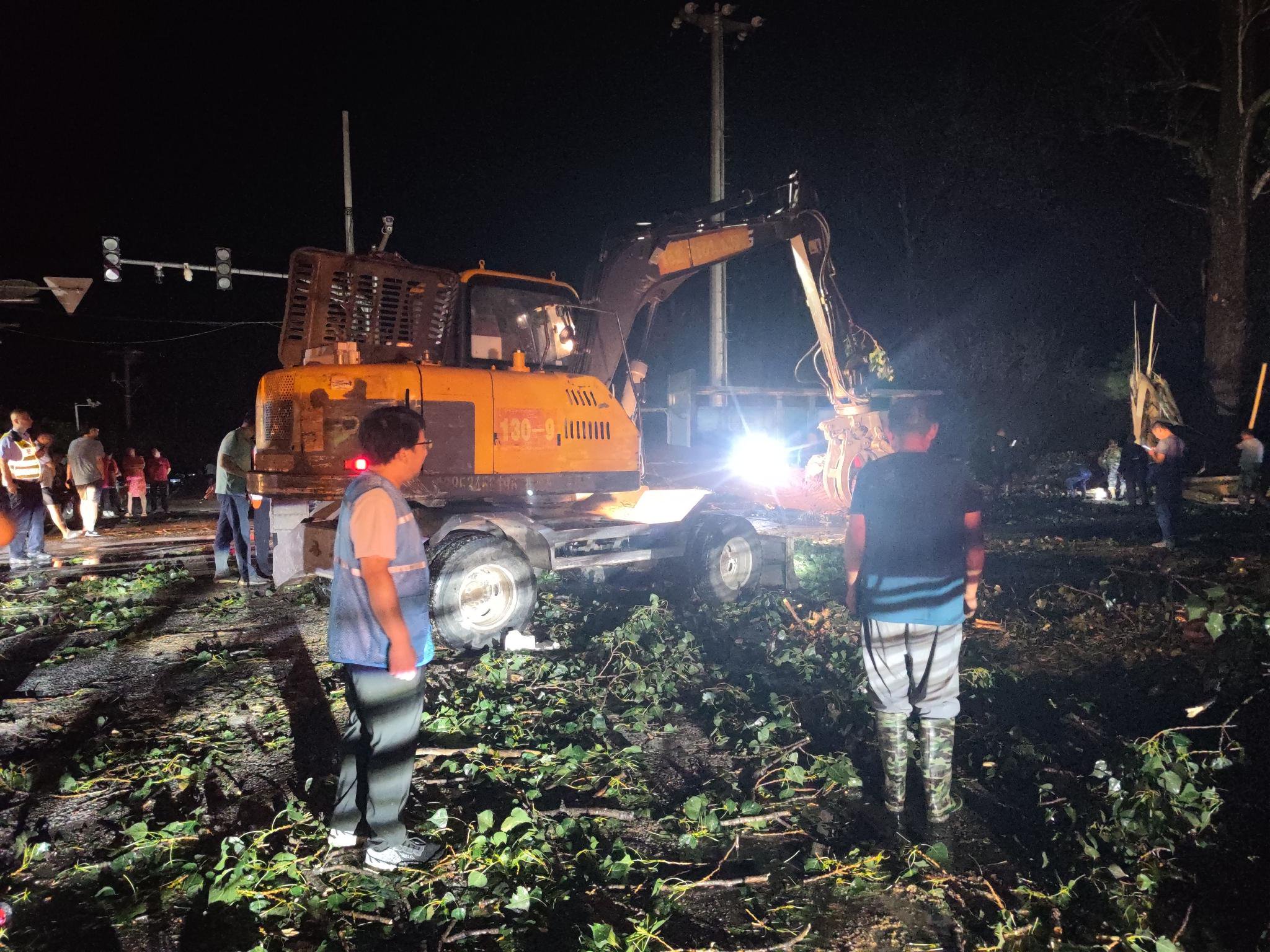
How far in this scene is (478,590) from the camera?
270 inches

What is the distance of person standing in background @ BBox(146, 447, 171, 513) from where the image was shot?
19.2 metres

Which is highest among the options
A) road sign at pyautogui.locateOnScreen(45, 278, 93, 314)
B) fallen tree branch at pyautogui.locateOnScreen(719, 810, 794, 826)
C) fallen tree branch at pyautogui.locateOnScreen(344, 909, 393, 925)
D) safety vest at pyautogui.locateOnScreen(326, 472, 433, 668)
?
road sign at pyautogui.locateOnScreen(45, 278, 93, 314)

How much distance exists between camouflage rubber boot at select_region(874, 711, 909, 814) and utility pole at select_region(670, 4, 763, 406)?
12427mm

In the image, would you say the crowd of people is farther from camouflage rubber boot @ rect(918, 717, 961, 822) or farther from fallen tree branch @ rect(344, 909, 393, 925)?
camouflage rubber boot @ rect(918, 717, 961, 822)

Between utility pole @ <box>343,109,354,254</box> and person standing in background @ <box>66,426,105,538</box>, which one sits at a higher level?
utility pole @ <box>343,109,354,254</box>

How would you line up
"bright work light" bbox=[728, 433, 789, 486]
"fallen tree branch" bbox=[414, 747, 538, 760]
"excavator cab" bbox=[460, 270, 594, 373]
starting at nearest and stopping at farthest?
"fallen tree branch" bbox=[414, 747, 538, 760], "excavator cab" bbox=[460, 270, 594, 373], "bright work light" bbox=[728, 433, 789, 486]

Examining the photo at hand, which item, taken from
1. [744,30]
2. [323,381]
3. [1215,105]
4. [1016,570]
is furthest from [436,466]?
[1215,105]

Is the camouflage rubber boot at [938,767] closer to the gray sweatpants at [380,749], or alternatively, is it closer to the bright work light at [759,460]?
the gray sweatpants at [380,749]

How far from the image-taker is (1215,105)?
18.6 m

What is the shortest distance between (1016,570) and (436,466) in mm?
7373

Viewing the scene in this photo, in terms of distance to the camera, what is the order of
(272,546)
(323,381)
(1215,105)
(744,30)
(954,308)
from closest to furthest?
(323,381) → (272,546) → (744,30) → (1215,105) → (954,308)

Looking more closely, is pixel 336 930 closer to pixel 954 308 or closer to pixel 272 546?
pixel 272 546

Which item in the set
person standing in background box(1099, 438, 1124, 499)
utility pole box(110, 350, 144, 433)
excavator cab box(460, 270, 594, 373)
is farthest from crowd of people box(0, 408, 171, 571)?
utility pole box(110, 350, 144, 433)

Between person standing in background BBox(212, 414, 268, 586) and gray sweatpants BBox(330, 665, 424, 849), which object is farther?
person standing in background BBox(212, 414, 268, 586)
